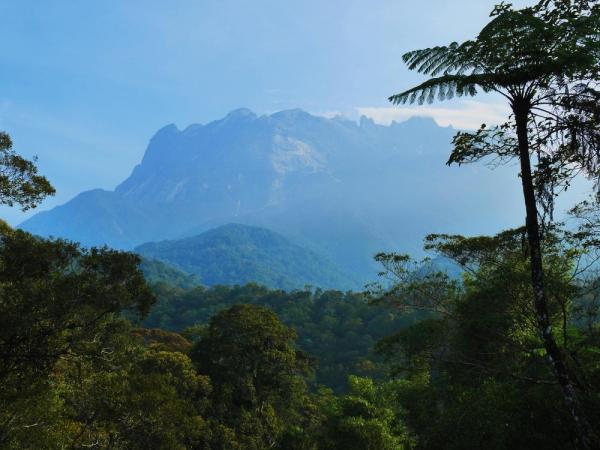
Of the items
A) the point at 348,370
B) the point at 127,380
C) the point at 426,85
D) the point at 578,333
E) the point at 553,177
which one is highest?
the point at 426,85

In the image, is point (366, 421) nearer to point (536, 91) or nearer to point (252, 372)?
point (252, 372)

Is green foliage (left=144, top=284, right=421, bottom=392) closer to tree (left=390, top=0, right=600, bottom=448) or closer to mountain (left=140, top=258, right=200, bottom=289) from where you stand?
tree (left=390, top=0, right=600, bottom=448)

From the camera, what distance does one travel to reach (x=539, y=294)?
6844mm

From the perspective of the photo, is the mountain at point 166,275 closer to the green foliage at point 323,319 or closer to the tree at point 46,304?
the green foliage at point 323,319

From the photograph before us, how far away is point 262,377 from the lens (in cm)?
2558

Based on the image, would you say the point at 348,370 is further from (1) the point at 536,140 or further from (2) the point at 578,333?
(1) the point at 536,140

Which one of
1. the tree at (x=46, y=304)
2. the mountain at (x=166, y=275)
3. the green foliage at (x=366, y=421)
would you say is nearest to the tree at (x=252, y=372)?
the green foliage at (x=366, y=421)

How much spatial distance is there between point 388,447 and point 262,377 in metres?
9.90

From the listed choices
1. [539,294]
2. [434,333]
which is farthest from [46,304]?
[434,333]

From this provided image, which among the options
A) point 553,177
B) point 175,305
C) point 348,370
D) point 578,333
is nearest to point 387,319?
point 348,370

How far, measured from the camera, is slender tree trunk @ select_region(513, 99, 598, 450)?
636cm

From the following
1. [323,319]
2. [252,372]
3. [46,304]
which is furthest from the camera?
[323,319]

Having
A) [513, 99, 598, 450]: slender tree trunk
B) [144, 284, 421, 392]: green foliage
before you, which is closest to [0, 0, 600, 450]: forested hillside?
[513, 99, 598, 450]: slender tree trunk

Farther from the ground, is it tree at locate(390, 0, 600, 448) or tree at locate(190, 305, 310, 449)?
tree at locate(390, 0, 600, 448)
